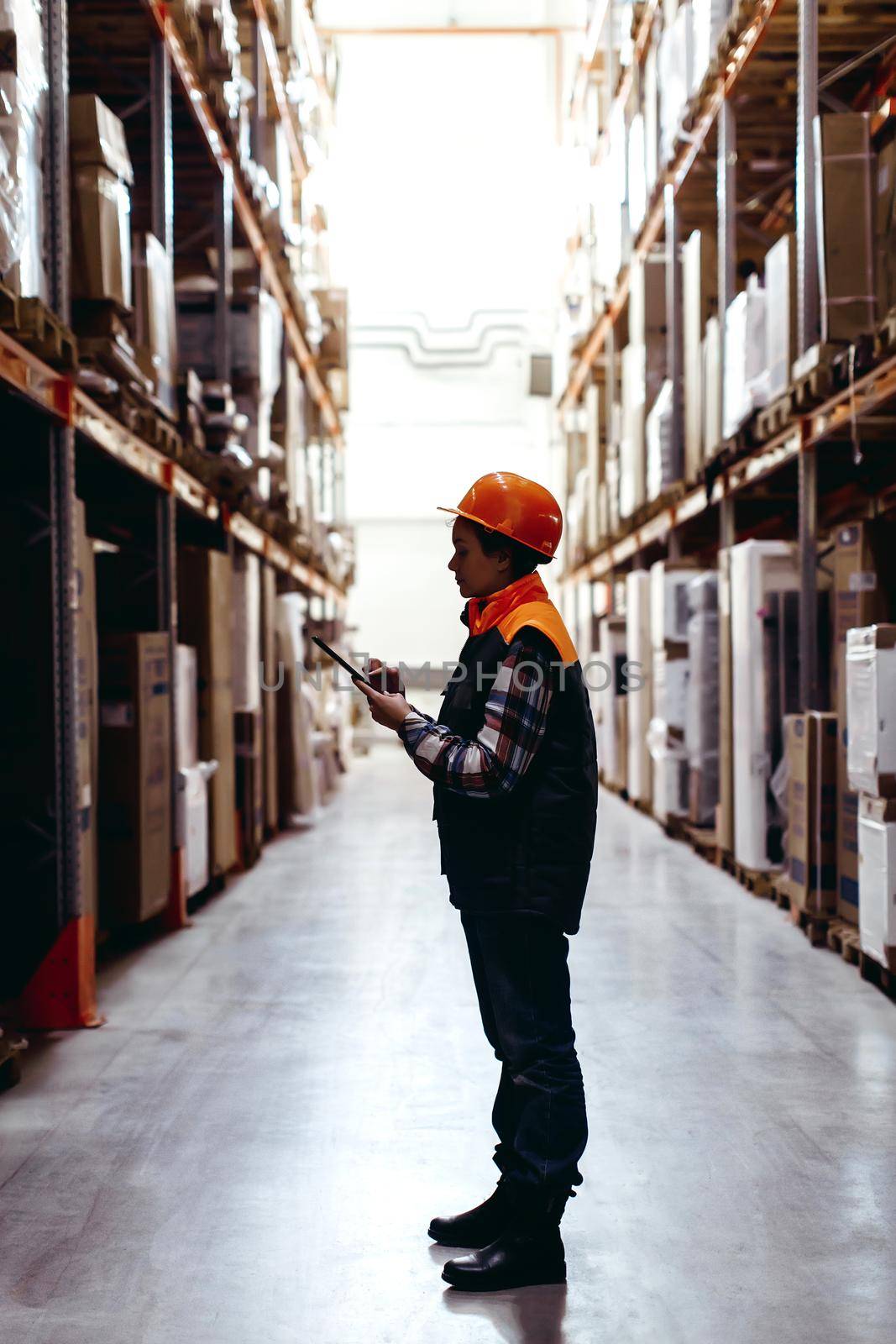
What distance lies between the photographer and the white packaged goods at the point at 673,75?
7.87 meters

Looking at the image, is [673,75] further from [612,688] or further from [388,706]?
[388,706]

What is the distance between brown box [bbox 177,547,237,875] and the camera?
21.9ft

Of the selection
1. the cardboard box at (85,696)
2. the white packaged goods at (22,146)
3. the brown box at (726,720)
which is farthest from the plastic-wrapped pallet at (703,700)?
the white packaged goods at (22,146)

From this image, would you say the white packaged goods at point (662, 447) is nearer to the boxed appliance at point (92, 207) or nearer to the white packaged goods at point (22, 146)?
the boxed appliance at point (92, 207)

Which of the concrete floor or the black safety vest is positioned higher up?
the black safety vest

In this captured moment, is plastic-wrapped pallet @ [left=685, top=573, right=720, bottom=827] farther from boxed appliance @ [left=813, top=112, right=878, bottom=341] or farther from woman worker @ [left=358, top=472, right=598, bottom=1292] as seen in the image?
woman worker @ [left=358, top=472, right=598, bottom=1292]

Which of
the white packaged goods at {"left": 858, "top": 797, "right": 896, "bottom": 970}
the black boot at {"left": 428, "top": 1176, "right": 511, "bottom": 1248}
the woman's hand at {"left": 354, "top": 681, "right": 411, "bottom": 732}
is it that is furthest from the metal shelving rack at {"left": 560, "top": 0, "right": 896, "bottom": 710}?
the black boot at {"left": 428, "top": 1176, "right": 511, "bottom": 1248}

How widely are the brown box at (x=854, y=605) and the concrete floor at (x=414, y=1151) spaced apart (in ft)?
1.35

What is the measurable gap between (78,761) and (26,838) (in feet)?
1.15

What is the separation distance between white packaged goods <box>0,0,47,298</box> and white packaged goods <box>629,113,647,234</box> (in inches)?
257

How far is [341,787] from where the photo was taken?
43.4 feet

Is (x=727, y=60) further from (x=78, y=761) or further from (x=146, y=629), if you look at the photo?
(x=78, y=761)

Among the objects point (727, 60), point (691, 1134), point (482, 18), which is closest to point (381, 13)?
point (482, 18)

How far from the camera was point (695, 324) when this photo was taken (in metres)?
8.06
